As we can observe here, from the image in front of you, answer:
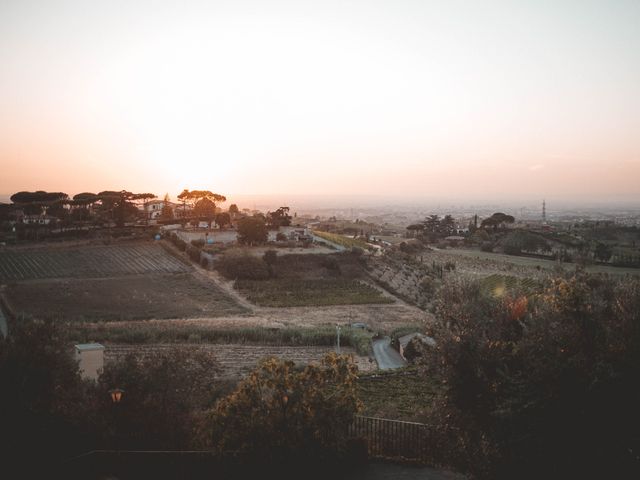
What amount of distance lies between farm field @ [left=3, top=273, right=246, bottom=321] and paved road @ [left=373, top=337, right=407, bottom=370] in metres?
12.7

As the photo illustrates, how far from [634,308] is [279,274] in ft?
144

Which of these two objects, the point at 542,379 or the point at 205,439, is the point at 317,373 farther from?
the point at 542,379

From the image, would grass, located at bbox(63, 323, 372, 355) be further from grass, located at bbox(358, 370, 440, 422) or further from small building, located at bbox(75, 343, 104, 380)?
small building, located at bbox(75, 343, 104, 380)

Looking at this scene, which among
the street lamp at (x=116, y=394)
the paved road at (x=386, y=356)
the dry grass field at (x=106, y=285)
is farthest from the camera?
the dry grass field at (x=106, y=285)

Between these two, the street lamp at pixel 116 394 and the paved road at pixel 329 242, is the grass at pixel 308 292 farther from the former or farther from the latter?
the street lamp at pixel 116 394

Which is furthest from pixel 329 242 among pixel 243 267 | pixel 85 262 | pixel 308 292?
pixel 85 262

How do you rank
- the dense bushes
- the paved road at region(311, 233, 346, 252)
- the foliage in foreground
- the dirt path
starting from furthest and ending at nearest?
the paved road at region(311, 233, 346, 252), the dense bushes, the dirt path, the foliage in foreground

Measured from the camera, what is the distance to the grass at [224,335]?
27328 mm

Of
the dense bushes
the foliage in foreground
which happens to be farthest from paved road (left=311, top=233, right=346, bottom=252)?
the foliage in foreground

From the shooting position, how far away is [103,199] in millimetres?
71188

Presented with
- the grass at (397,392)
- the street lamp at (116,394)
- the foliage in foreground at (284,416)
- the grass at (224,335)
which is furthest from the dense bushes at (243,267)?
the foliage in foreground at (284,416)

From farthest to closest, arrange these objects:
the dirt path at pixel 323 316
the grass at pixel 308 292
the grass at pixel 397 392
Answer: the grass at pixel 308 292
the dirt path at pixel 323 316
the grass at pixel 397 392

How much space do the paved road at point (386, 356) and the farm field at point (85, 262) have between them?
25.7 metres

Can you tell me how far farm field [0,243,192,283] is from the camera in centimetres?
4365
